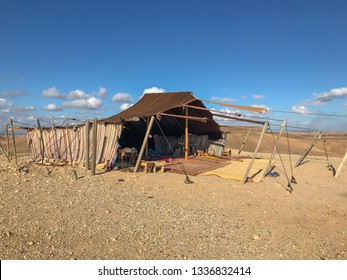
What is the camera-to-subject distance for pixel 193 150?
20141mm

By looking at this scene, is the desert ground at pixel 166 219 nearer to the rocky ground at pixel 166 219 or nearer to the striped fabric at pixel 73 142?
the rocky ground at pixel 166 219

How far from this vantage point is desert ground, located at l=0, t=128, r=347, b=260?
491 centimetres

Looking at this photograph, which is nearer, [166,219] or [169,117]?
[166,219]

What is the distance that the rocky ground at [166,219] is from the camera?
491cm

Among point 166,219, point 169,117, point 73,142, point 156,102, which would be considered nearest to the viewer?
point 166,219

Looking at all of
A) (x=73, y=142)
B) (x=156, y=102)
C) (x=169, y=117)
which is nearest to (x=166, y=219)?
(x=73, y=142)

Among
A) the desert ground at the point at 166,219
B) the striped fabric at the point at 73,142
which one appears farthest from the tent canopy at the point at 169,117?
the desert ground at the point at 166,219

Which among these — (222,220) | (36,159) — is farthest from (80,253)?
(36,159)

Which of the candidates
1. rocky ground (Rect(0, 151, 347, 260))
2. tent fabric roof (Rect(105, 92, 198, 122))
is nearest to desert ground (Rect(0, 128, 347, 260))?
rocky ground (Rect(0, 151, 347, 260))

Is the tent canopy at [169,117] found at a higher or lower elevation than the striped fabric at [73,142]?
higher

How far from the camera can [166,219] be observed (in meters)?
6.50

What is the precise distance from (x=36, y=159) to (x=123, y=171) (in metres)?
6.62

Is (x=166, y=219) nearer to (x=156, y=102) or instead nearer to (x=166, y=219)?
(x=166, y=219)

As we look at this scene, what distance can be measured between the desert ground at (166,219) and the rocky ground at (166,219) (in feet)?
0.06
